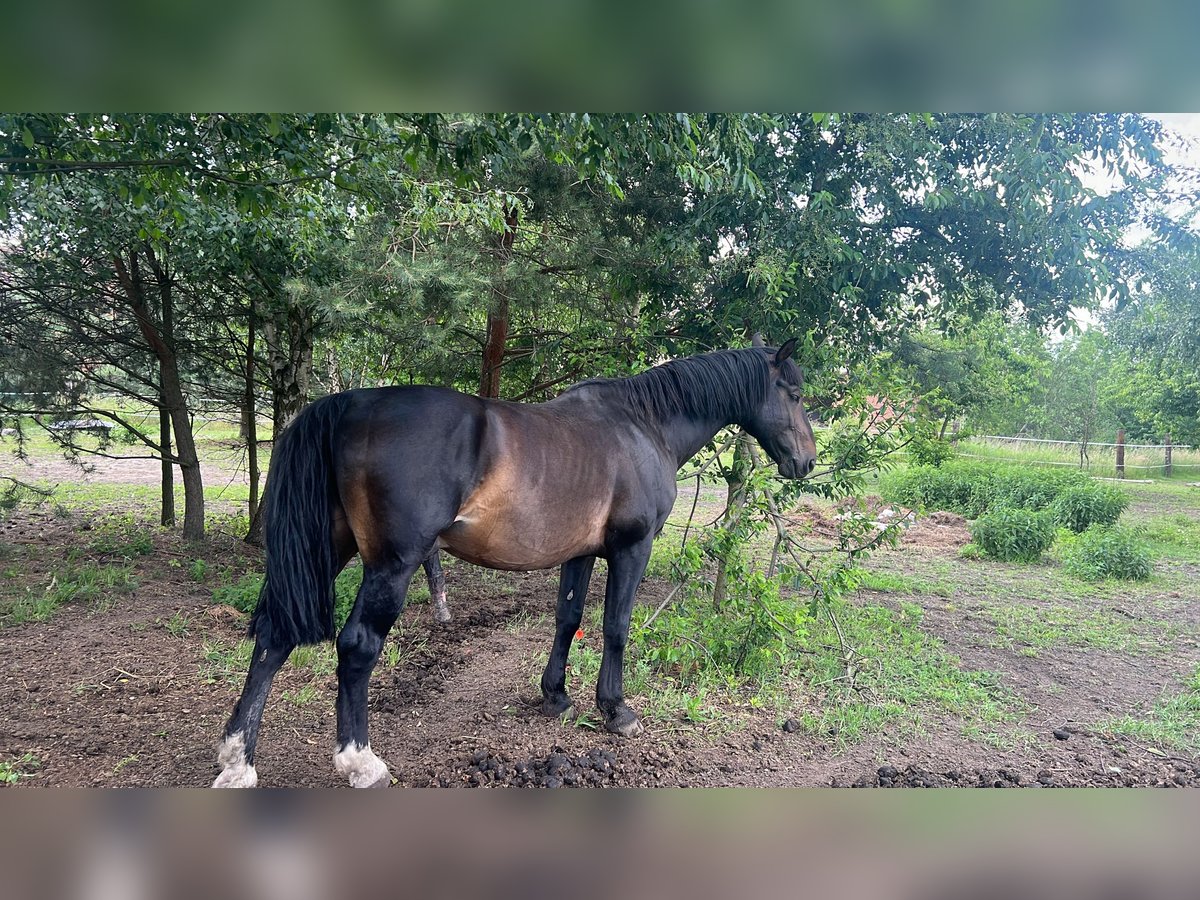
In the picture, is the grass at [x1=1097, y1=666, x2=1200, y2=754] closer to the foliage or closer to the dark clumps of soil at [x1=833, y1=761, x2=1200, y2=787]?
the dark clumps of soil at [x1=833, y1=761, x2=1200, y2=787]

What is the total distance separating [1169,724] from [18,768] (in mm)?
5562

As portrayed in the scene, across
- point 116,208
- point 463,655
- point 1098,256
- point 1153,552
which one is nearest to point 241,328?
point 116,208

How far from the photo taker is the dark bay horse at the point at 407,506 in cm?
263

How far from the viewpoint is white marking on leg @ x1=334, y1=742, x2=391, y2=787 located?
273 cm

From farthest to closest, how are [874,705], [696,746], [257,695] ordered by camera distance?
[874,705]
[696,746]
[257,695]

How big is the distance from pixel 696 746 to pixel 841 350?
3.06 m

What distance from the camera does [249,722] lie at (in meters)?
2.65

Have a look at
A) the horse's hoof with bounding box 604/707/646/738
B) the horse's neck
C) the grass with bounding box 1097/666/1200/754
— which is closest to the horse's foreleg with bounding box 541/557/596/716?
the horse's hoof with bounding box 604/707/646/738

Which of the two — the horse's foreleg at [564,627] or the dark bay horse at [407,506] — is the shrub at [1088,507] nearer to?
the horse's foreleg at [564,627]

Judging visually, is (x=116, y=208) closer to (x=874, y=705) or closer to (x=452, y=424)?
(x=452, y=424)

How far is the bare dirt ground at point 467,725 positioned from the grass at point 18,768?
0.04 m

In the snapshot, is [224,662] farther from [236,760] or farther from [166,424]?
[166,424]

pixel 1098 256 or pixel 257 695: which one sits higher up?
pixel 1098 256

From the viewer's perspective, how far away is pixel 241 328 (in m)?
7.98
